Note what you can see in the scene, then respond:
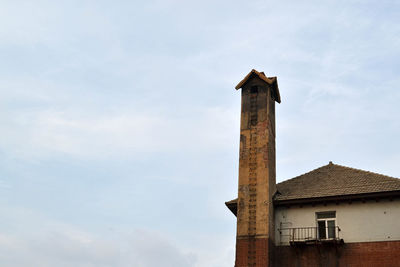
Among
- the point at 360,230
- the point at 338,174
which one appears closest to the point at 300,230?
the point at 360,230

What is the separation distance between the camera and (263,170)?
22828 millimetres

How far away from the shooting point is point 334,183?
75.3 feet

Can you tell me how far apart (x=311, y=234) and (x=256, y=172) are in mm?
4175

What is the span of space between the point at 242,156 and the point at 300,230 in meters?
4.97

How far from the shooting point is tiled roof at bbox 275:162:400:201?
70.0 feet

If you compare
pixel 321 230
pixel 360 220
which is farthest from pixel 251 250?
pixel 360 220

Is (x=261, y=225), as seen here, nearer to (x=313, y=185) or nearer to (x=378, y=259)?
(x=313, y=185)

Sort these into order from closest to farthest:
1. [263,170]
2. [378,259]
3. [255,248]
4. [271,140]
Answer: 1. [378,259]
2. [255,248]
3. [263,170]
4. [271,140]

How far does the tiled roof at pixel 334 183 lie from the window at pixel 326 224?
101 cm

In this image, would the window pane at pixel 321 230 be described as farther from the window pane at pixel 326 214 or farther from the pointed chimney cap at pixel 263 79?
the pointed chimney cap at pixel 263 79

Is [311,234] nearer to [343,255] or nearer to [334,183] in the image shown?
[343,255]

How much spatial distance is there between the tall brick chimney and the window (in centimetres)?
235

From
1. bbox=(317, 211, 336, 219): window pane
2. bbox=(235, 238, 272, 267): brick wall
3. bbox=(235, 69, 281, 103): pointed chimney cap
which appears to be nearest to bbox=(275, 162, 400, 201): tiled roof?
bbox=(317, 211, 336, 219): window pane

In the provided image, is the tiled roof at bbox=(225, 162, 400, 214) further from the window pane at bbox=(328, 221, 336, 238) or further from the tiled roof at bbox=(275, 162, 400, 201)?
the window pane at bbox=(328, 221, 336, 238)
